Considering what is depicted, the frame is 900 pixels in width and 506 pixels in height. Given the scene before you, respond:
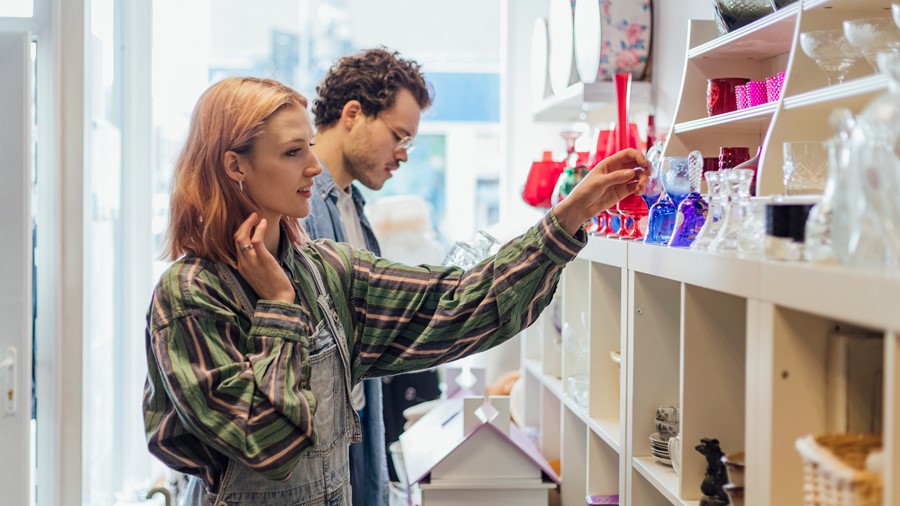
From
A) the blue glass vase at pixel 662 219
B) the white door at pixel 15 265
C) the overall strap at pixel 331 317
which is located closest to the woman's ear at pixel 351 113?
the overall strap at pixel 331 317

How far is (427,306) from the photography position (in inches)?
63.9

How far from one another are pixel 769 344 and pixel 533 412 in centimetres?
195

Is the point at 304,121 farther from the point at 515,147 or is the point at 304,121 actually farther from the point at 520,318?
the point at 515,147

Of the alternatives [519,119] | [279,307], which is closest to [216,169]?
[279,307]

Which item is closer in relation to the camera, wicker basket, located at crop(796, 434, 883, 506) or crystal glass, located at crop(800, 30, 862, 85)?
wicker basket, located at crop(796, 434, 883, 506)

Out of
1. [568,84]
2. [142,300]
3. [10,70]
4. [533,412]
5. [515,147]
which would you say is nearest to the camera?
[10,70]

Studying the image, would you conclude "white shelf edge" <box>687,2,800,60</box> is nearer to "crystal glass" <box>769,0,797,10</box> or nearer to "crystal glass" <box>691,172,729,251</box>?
"crystal glass" <box>769,0,797,10</box>

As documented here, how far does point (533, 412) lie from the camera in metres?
2.89

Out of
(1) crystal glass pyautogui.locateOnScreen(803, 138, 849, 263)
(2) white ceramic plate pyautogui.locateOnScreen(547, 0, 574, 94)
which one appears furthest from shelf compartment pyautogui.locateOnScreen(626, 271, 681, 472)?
(2) white ceramic plate pyautogui.locateOnScreen(547, 0, 574, 94)

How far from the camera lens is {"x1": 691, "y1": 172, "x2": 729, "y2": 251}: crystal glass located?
127 centimetres

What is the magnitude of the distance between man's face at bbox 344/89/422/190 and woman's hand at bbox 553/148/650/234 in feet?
2.60

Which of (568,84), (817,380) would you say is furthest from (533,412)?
(817,380)

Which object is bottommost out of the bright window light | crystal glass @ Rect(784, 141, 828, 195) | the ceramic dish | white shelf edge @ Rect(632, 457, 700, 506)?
white shelf edge @ Rect(632, 457, 700, 506)

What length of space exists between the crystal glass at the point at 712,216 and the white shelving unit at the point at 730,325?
42 millimetres
